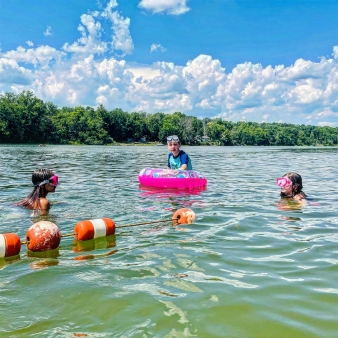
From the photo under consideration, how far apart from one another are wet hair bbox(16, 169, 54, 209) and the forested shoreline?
8469 centimetres

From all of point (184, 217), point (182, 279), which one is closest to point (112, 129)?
point (184, 217)

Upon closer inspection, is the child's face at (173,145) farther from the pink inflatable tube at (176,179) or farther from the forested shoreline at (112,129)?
the forested shoreline at (112,129)

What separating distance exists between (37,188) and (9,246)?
2.99 m

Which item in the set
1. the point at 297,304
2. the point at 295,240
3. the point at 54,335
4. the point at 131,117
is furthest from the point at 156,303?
the point at 131,117

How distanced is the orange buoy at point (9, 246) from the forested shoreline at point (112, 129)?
87.6 metres

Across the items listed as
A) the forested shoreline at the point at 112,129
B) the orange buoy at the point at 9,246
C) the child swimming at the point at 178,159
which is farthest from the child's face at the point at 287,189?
the forested shoreline at the point at 112,129

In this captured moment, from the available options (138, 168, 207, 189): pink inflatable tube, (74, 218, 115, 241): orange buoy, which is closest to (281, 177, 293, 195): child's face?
(138, 168, 207, 189): pink inflatable tube

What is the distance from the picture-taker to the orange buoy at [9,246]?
5148 mm

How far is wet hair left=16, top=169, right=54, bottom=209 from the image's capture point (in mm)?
7887

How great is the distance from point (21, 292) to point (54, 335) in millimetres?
1087

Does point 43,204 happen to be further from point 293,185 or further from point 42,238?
point 293,185

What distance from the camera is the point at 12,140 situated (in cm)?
8875

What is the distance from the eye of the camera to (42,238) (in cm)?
536

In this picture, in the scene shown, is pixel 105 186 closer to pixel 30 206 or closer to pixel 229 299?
pixel 30 206
